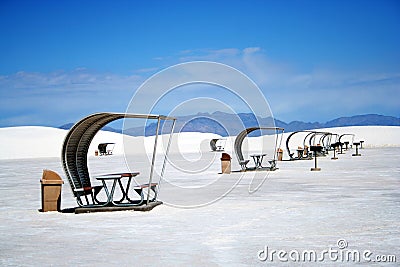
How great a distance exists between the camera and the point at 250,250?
8367 mm

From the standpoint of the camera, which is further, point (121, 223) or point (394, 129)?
point (394, 129)

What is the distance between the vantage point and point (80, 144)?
14.3 m

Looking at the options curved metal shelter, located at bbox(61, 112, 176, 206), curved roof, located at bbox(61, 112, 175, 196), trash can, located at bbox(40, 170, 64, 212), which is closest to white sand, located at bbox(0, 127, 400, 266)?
trash can, located at bbox(40, 170, 64, 212)

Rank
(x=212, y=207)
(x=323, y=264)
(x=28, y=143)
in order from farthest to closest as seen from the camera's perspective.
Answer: (x=28, y=143)
(x=212, y=207)
(x=323, y=264)

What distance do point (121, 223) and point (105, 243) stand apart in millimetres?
2157

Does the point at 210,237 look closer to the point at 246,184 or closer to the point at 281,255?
the point at 281,255

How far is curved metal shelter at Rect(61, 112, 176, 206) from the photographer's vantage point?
13.4m

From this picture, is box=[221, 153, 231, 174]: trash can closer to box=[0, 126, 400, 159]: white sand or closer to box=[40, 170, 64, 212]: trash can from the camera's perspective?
box=[40, 170, 64, 212]: trash can

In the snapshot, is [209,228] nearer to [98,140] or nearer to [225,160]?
[225,160]

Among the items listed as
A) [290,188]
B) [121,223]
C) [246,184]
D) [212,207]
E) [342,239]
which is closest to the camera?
[342,239]

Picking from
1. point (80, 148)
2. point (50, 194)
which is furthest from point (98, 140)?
point (50, 194)

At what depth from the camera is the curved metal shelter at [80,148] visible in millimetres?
13367

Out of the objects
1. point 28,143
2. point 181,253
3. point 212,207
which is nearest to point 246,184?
point 212,207

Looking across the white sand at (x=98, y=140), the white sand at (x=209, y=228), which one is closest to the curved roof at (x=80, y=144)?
the white sand at (x=209, y=228)
